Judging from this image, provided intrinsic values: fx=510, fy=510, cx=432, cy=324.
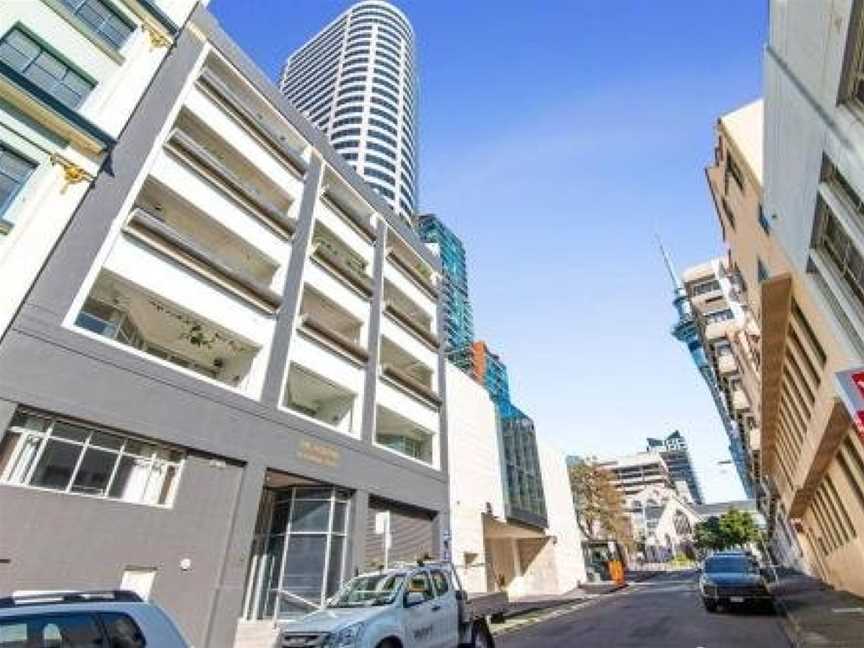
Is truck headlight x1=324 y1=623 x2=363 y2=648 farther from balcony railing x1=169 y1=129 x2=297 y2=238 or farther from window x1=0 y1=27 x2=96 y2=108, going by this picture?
balcony railing x1=169 y1=129 x2=297 y2=238

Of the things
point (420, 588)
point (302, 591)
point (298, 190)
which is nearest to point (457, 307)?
point (298, 190)

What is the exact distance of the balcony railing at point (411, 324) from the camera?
2834cm

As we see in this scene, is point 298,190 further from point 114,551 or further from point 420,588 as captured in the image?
point 420,588

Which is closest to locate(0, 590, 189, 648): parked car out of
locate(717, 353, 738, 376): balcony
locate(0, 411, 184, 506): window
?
locate(0, 411, 184, 506): window

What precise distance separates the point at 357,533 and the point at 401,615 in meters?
11.5

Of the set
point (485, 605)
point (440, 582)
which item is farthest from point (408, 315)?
point (440, 582)

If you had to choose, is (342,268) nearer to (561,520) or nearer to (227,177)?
(227,177)

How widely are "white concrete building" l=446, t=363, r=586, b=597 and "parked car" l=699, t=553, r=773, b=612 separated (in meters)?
12.2

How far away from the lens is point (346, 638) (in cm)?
776

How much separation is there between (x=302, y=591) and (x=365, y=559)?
9.39ft

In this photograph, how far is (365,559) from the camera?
66.1 ft

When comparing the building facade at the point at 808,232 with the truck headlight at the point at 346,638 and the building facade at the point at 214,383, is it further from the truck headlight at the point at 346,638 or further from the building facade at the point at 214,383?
the building facade at the point at 214,383

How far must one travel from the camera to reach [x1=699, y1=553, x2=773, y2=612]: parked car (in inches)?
652

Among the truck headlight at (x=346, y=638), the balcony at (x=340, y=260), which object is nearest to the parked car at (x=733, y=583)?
the truck headlight at (x=346, y=638)
